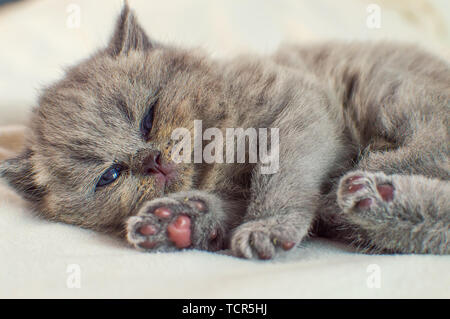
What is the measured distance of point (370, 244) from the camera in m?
1.37

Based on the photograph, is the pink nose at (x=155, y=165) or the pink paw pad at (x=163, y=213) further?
the pink nose at (x=155, y=165)

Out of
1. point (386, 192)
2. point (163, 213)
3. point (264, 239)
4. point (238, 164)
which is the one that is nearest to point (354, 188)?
point (386, 192)

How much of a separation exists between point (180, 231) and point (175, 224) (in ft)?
0.09

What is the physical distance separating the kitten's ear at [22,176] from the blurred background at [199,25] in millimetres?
956

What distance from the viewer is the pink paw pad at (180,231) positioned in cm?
133

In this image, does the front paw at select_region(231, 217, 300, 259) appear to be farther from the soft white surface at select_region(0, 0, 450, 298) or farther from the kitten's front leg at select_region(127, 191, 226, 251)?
the kitten's front leg at select_region(127, 191, 226, 251)

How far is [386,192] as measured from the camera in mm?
1300

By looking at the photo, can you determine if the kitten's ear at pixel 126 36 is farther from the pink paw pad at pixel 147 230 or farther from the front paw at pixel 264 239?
the front paw at pixel 264 239

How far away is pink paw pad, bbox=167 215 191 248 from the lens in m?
1.33

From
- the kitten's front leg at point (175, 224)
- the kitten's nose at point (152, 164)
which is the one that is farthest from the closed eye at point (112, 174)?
the kitten's front leg at point (175, 224)

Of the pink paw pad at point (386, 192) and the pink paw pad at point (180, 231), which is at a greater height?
the pink paw pad at point (386, 192)

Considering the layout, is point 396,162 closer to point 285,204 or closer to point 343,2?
point 285,204

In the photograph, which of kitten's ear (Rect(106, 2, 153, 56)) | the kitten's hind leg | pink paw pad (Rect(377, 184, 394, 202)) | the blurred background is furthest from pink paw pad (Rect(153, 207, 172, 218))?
the blurred background

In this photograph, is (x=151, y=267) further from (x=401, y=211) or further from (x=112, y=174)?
(x=401, y=211)
